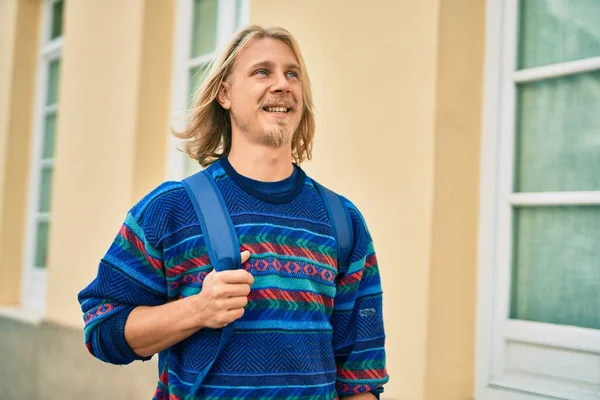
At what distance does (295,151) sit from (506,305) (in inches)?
43.6

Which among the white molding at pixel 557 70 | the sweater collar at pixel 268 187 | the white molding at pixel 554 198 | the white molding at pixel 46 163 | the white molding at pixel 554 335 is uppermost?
the white molding at pixel 557 70

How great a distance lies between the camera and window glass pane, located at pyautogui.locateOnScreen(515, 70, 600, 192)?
268 cm

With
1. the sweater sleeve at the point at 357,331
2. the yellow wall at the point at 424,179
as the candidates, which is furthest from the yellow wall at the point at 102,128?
the sweater sleeve at the point at 357,331

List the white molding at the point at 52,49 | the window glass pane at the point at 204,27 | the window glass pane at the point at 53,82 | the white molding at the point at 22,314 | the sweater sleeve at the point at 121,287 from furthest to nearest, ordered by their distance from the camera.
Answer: the window glass pane at the point at 53,82
the white molding at the point at 52,49
the white molding at the point at 22,314
the window glass pane at the point at 204,27
the sweater sleeve at the point at 121,287

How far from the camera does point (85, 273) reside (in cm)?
533

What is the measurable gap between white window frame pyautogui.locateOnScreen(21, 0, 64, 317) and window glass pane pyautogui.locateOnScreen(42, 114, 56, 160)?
35 millimetres

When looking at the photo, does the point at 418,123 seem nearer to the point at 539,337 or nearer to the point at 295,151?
the point at 295,151

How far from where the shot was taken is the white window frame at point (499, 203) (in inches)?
111

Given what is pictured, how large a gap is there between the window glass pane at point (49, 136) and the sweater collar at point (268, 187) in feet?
17.2

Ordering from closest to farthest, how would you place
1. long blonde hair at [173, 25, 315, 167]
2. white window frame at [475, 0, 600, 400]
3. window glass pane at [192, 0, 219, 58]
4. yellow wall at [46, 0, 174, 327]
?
long blonde hair at [173, 25, 315, 167], white window frame at [475, 0, 600, 400], window glass pane at [192, 0, 219, 58], yellow wall at [46, 0, 174, 327]

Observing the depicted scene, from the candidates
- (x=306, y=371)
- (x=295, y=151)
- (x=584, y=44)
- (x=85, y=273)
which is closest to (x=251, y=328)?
(x=306, y=371)

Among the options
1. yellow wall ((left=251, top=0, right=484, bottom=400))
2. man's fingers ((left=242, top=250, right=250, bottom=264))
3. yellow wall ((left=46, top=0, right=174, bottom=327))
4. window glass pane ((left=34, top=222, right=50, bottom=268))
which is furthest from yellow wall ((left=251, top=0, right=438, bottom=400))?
window glass pane ((left=34, top=222, right=50, bottom=268))

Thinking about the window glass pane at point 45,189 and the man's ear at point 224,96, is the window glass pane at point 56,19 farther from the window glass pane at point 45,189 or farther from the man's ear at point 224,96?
the man's ear at point 224,96

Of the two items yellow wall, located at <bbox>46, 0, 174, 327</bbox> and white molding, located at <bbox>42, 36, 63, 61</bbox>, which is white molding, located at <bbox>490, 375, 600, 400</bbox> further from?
white molding, located at <bbox>42, 36, 63, 61</bbox>
